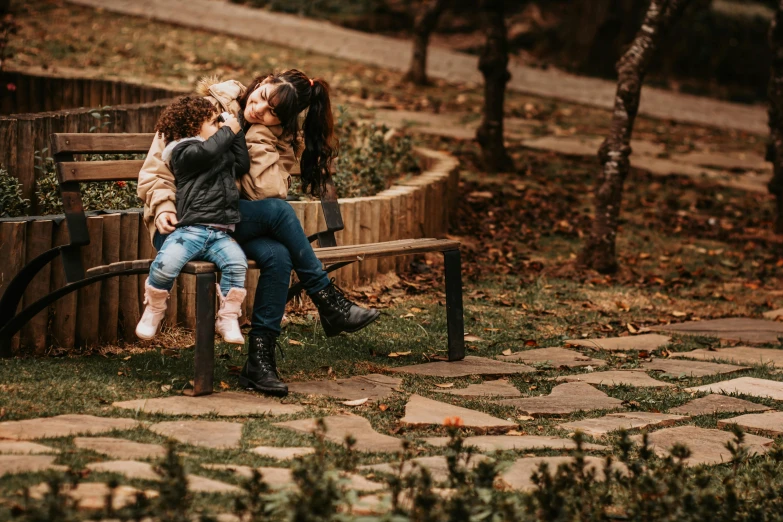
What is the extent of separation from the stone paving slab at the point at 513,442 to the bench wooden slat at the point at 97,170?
2.01 metres

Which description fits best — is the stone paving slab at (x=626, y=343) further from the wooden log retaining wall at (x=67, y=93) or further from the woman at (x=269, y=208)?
the wooden log retaining wall at (x=67, y=93)

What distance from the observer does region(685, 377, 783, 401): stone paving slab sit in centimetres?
512

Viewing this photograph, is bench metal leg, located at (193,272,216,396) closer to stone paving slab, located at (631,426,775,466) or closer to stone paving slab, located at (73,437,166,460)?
stone paving slab, located at (73,437,166,460)

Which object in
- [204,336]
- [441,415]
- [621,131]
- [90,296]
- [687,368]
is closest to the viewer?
[441,415]

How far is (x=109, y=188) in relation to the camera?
20.4 ft

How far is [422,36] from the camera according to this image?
46.0ft

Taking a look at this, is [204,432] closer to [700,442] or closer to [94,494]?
[94,494]

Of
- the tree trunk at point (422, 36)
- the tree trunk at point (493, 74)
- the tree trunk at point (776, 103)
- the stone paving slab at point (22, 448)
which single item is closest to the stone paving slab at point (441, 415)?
the stone paving slab at point (22, 448)

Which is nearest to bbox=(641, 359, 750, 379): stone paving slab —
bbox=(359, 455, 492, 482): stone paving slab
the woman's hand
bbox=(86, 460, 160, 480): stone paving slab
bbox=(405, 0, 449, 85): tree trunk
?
bbox=(359, 455, 492, 482): stone paving slab

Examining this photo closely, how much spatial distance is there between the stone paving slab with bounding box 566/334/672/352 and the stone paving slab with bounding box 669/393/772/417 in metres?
1.15

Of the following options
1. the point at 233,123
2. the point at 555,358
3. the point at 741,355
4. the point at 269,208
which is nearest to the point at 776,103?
the point at 741,355

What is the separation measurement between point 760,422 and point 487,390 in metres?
1.22

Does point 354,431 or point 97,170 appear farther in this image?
point 97,170

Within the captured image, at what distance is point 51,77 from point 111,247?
5549 mm
